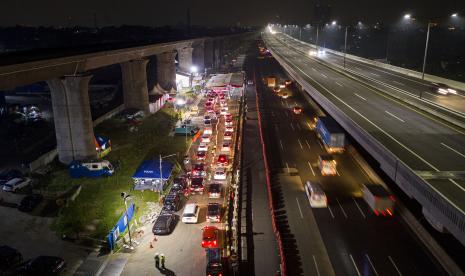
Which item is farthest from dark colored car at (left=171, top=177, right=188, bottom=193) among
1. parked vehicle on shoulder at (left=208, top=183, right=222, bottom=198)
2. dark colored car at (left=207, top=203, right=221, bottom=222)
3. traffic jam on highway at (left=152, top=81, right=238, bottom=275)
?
dark colored car at (left=207, top=203, right=221, bottom=222)

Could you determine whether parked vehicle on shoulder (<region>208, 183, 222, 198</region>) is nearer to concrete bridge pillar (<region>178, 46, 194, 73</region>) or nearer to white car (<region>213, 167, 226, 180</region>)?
white car (<region>213, 167, 226, 180</region>)

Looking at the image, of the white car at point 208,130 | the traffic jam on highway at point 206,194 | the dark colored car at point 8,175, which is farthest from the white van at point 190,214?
the white car at point 208,130

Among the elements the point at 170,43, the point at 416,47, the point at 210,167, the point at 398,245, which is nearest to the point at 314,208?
the point at 398,245

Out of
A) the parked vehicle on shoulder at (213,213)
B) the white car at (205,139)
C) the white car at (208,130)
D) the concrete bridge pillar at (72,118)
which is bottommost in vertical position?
the parked vehicle on shoulder at (213,213)

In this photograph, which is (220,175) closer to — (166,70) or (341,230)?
(341,230)

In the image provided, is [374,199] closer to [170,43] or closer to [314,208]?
[314,208]

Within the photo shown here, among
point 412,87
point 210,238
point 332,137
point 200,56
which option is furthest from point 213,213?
point 200,56

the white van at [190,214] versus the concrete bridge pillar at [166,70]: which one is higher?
the concrete bridge pillar at [166,70]

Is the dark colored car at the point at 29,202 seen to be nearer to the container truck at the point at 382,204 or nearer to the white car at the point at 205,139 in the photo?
the white car at the point at 205,139
